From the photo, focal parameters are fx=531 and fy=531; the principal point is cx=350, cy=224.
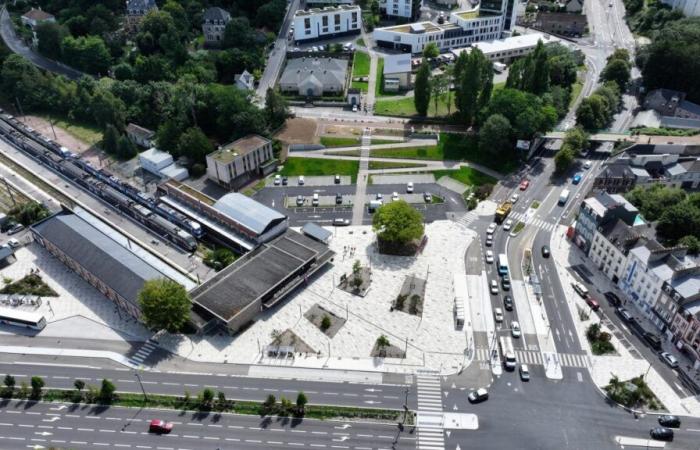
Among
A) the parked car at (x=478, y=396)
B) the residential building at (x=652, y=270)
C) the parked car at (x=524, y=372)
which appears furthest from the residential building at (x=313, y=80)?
the parked car at (x=478, y=396)

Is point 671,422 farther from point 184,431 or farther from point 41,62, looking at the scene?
point 41,62

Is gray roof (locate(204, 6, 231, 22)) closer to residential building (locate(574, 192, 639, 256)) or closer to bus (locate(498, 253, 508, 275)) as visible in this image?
bus (locate(498, 253, 508, 275))

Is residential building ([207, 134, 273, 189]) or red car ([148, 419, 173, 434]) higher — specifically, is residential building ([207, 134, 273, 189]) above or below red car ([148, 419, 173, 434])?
above

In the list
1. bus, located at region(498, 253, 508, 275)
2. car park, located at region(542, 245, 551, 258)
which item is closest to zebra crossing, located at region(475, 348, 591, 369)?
bus, located at region(498, 253, 508, 275)

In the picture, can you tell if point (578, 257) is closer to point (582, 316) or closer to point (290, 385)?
point (582, 316)

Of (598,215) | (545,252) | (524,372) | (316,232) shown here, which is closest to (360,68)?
(316,232)

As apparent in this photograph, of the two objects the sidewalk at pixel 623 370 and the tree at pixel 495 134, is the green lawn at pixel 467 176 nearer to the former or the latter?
the tree at pixel 495 134

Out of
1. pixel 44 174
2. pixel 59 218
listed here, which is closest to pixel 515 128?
pixel 59 218
